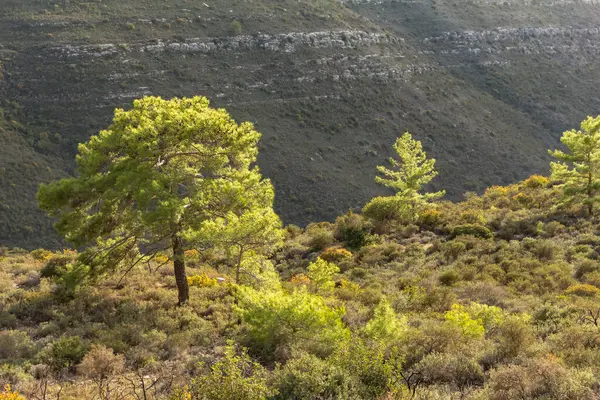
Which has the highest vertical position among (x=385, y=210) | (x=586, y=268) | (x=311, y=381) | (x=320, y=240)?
(x=311, y=381)

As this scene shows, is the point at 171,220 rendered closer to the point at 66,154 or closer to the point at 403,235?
the point at 403,235

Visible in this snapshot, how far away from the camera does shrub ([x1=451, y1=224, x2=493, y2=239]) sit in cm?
2355

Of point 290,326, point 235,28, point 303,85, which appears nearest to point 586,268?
point 290,326

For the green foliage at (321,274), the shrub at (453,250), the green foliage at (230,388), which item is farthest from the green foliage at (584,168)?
the green foliage at (230,388)

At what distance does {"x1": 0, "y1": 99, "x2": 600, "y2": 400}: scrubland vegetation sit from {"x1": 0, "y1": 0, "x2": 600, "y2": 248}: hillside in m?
24.3

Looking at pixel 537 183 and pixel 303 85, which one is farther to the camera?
pixel 303 85

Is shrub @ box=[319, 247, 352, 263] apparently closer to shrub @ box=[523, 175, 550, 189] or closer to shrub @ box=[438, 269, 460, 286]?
shrub @ box=[438, 269, 460, 286]

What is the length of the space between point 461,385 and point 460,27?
250 ft

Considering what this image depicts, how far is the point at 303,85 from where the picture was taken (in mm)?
55875

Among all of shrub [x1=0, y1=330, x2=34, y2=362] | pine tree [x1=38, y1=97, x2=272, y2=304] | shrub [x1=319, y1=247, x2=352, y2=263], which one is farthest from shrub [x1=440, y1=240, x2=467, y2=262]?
shrub [x1=0, y1=330, x2=34, y2=362]

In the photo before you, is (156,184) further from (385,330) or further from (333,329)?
(385,330)

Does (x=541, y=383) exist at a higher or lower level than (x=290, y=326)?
higher

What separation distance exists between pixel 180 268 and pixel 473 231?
1633 centimetres

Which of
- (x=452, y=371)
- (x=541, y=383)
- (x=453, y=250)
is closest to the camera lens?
(x=541, y=383)
